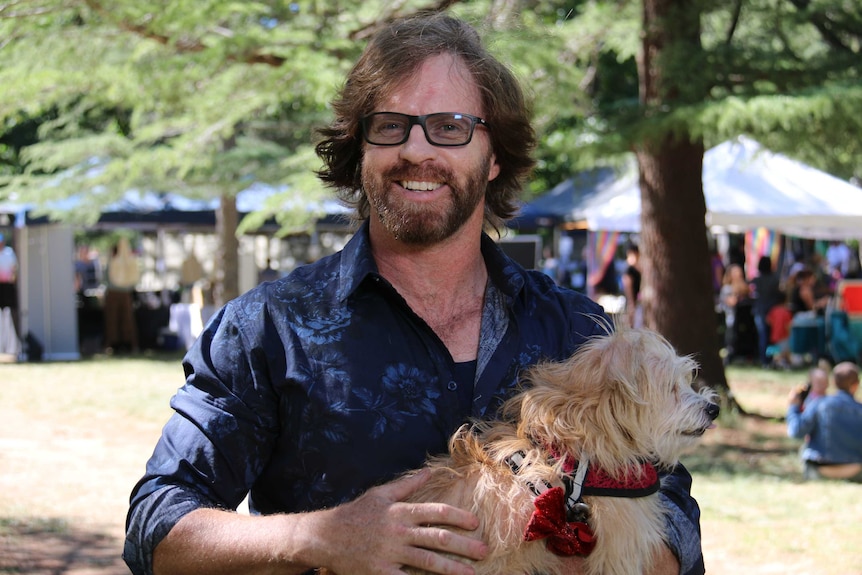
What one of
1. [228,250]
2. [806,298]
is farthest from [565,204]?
[228,250]

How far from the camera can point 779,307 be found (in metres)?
17.7

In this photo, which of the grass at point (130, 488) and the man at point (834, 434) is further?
the man at point (834, 434)

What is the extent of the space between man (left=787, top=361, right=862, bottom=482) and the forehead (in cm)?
758

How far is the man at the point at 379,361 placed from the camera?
1.99 m

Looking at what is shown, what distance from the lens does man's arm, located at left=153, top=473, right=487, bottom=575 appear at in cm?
193

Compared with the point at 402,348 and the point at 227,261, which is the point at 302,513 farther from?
the point at 227,261

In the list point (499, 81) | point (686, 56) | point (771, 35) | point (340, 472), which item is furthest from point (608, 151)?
point (340, 472)

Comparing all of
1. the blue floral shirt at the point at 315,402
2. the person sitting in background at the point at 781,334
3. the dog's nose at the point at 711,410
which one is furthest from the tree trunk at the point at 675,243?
the blue floral shirt at the point at 315,402

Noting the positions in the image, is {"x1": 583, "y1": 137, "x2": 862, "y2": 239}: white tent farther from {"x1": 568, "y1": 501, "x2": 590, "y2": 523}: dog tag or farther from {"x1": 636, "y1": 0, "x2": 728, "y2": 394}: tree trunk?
{"x1": 568, "y1": 501, "x2": 590, "y2": 523}: dog tag

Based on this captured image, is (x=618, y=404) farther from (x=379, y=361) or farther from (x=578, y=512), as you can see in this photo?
(x=379, y=361)

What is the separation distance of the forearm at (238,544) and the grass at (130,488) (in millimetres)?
2411

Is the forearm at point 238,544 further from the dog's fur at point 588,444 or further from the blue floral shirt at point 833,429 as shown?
the blue floral shirt at point 833,429

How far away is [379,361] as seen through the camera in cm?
225

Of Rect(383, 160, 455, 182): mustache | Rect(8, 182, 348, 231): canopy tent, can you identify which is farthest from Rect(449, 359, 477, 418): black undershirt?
Rect(8, 182, 348, 231): canopy tent
